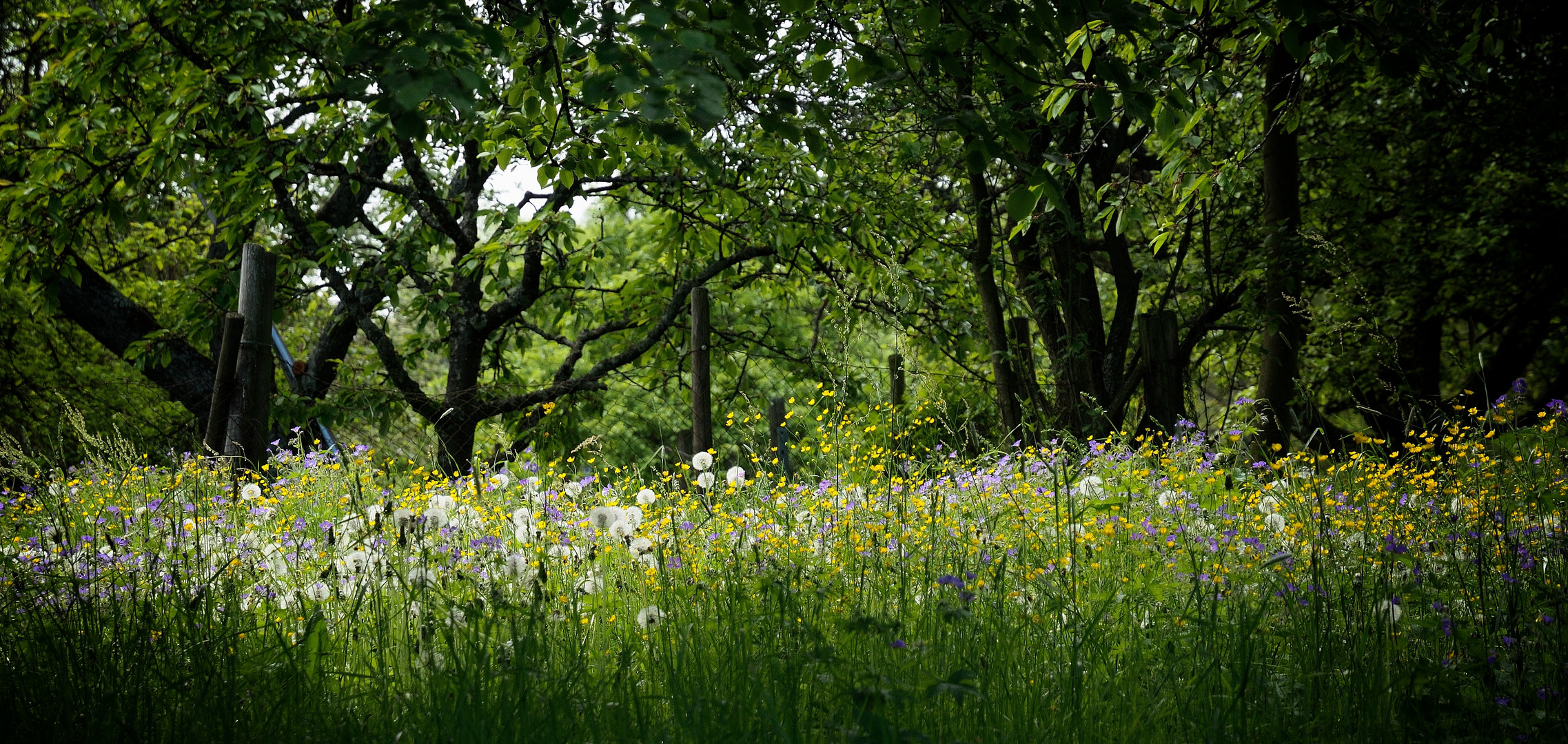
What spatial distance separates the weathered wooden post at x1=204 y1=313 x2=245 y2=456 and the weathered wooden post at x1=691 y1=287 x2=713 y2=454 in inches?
92.9

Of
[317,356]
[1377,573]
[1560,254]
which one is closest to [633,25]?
[1377,573]

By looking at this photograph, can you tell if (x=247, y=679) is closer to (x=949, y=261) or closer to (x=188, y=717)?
(x=188, y=717)

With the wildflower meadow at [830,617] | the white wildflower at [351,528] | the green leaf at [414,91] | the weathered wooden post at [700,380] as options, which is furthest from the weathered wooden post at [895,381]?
the green leaf at [414,91]

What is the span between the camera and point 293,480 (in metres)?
5.45

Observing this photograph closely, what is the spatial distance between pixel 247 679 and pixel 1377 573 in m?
3.17

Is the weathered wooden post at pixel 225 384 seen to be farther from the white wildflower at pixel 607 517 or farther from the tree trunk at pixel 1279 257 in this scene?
the tree trunk at pixel 1279 257

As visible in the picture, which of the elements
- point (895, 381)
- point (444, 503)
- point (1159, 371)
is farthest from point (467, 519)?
point (1159, 371)

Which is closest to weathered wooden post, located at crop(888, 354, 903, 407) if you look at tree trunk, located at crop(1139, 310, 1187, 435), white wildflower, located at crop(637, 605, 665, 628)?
tree trunk, located at crop(1139, 310, 1187, 435)

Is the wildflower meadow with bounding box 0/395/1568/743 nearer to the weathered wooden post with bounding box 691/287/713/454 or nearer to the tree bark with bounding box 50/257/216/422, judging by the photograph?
the weathered wooden post with bounding box 691/287/713/454

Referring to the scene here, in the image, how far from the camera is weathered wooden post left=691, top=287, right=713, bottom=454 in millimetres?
5664

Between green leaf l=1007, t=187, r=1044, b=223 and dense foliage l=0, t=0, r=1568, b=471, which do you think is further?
dense foliage l=0, t=0, r=1568, b=471

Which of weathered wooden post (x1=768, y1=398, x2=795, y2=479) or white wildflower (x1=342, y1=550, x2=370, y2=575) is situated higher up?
weathered wooden post (x1=768, y1=398, x2=795, y2=479)

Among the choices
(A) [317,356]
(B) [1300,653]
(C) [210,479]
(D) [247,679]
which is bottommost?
(B) [1300,653]

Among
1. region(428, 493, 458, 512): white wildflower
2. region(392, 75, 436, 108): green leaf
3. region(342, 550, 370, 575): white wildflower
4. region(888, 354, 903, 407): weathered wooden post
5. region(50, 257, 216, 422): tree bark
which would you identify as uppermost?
region(50, 257, 216, 422): tree bark
